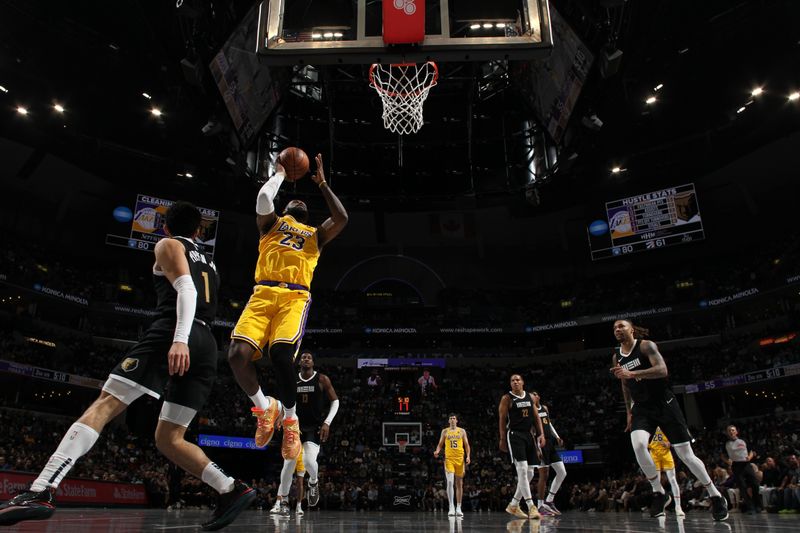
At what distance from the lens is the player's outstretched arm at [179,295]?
11.9ft

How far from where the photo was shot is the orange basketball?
5531 mm

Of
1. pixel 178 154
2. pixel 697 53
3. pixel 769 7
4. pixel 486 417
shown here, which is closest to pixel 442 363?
pixel 486 417

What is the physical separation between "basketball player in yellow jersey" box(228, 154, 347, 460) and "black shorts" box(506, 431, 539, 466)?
18.4 ft

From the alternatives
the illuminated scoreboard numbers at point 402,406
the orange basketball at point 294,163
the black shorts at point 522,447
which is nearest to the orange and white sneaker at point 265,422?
the orange basketball at point 294,163

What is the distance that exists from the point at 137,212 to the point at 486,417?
814 inches

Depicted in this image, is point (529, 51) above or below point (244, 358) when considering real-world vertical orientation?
above

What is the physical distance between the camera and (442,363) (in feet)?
115

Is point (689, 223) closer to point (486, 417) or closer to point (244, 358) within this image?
point (486, 417)

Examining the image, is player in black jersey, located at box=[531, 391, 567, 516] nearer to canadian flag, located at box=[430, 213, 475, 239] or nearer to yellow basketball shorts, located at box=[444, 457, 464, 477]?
yellow basketball shorts, located at box=[444, 457, 464, 477]

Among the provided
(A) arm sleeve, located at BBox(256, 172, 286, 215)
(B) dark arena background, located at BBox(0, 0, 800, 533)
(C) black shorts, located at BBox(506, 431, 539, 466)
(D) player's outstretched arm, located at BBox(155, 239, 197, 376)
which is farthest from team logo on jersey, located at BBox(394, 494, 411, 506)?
(D) player's outstretched arm, located at BBox(155, 239, 197, 376)

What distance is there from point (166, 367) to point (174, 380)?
0.35ft

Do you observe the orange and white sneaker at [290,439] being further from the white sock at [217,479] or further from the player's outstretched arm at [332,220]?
the player's outstretched arm at [332,220]

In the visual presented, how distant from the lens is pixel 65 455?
3531mm

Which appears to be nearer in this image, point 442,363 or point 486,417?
point 486,417
